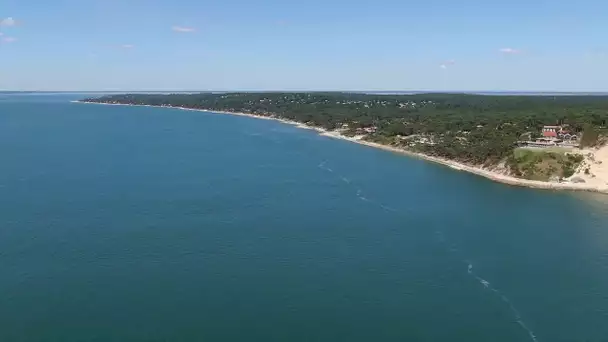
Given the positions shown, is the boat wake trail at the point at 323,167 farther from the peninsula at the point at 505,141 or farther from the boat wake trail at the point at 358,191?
the peninsula at the point at 505,141

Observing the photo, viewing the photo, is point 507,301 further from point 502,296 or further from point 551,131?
point 551,131

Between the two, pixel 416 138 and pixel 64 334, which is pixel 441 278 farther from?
pixel 416 138

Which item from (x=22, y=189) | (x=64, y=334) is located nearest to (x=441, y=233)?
(x=64, y=334)

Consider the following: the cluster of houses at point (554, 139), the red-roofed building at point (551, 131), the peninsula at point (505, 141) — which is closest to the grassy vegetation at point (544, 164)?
the peninsula at point (505, 141)

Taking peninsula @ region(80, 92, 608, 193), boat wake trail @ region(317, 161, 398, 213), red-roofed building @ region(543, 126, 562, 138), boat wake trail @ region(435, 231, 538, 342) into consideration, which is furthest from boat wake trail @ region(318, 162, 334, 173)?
red-roofed building @ region(543, 126, 562, 138)

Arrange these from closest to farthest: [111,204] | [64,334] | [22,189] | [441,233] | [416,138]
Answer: [64,334], [441,233], [111,204], [22,189], [416,138]

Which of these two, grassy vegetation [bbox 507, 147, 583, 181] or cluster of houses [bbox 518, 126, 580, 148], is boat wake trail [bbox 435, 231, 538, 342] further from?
cluster of houses [bbox 518, 126, 580, 148]
